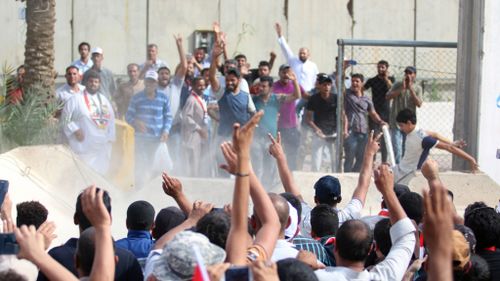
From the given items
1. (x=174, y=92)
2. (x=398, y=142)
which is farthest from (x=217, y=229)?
(x=174, y=92)

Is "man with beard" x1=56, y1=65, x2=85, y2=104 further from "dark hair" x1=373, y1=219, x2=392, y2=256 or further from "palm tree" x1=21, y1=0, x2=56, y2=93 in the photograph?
"dark hair" x1=373, y1=219, x2=392, y2=256

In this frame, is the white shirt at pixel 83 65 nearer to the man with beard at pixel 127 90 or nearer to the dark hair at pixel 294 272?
the man with beard at pixel 127 90

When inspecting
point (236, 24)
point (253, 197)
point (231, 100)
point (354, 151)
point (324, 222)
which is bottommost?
point (354, 151)

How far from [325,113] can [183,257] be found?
10752 millimetres

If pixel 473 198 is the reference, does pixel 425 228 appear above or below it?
above

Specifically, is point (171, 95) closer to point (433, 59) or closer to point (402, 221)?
point (433, 59)

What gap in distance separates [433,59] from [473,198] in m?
9.41

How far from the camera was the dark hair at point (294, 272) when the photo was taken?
16.4ft

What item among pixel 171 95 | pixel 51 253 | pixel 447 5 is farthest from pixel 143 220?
pixel 447 5

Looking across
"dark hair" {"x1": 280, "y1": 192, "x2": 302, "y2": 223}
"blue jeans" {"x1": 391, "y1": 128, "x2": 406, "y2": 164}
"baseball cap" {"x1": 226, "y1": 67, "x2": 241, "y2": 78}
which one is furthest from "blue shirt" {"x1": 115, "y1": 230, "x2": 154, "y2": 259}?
"blue jeans" {"x1": 391, "y1": 128, "x2": 406, "y2": 164}

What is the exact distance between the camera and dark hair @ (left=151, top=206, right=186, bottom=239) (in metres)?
7.36

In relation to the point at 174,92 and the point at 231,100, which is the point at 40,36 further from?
the point at 231,100

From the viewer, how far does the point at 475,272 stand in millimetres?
5805

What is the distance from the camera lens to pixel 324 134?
15.5 metres
